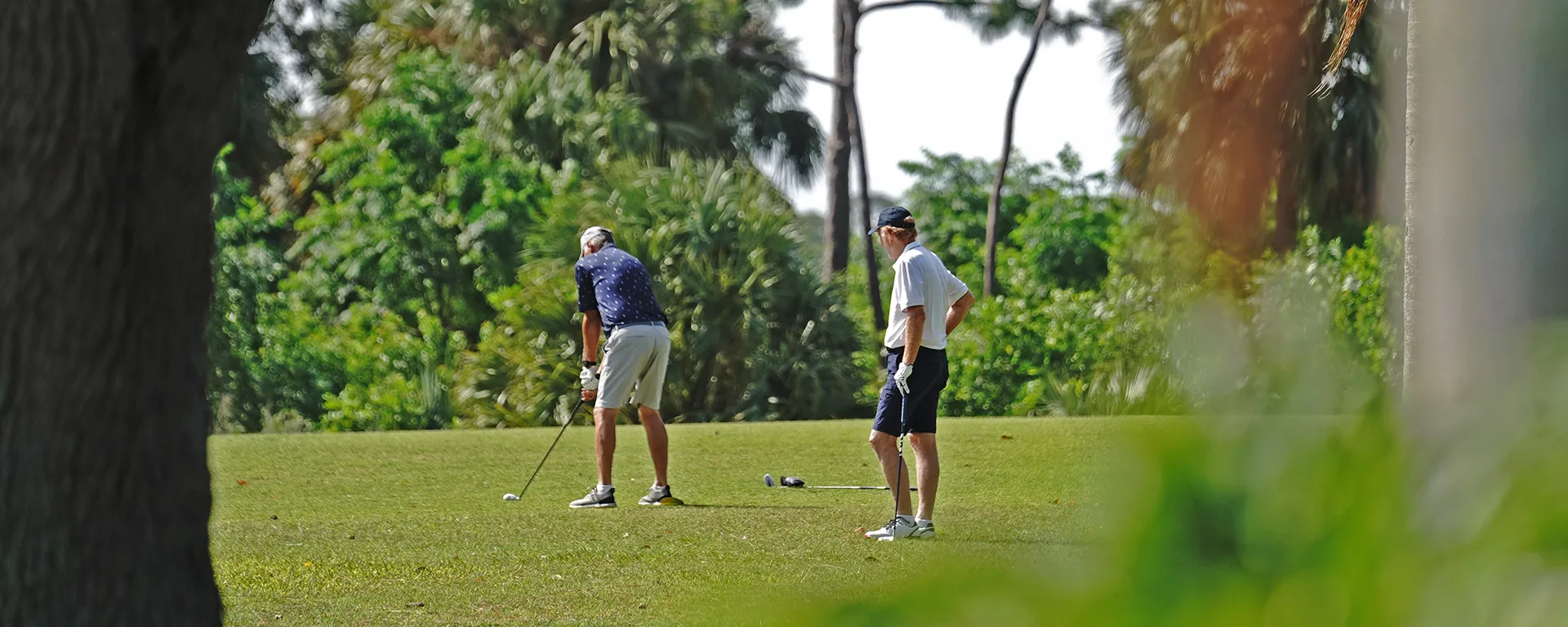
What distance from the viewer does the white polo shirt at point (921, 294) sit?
8500 millimetres

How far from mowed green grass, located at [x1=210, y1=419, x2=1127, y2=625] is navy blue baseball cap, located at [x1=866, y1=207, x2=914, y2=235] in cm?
137

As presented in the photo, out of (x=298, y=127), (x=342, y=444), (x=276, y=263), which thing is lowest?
(x=342, y=444)

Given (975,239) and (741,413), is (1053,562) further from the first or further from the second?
(975,239)

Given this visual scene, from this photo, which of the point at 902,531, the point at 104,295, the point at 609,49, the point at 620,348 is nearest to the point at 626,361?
the point at 620,348

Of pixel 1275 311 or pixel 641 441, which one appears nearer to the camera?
pixel 1275 311

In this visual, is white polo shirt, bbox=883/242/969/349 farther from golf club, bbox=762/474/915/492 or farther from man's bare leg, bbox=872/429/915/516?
golf club, bbox=762/474/915/492

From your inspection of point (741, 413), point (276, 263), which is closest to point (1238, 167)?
point (741, 413)

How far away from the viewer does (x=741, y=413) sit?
865 inches

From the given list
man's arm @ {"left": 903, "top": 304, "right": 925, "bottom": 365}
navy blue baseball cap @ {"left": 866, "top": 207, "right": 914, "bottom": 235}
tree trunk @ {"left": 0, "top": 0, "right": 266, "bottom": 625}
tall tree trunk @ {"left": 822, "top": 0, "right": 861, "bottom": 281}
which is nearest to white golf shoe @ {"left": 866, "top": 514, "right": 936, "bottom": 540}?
man's arm @ {"left": 903, "top": 304, "right": 925, "bottom": 365}

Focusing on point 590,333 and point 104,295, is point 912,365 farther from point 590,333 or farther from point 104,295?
point 104,295

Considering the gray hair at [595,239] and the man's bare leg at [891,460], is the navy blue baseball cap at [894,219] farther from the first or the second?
the gray hair at [595,239]

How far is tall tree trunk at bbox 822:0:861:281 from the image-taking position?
1313 inches

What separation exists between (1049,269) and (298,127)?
81.8 ft

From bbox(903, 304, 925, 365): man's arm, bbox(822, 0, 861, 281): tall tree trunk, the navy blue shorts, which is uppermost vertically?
bbox(822, 0, 861, 281): tall tree trunk
